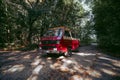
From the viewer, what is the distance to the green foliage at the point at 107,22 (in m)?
12.4

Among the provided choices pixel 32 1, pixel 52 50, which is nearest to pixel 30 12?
pixel 32 1

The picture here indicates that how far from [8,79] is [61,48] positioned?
17.6 feet

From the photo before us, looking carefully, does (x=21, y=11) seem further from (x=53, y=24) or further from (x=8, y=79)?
(x=8, y=79)

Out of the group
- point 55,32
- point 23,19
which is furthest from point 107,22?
point 23,19

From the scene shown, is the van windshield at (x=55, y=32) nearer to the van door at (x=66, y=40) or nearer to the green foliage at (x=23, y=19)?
the van door at (x=66, y=40)

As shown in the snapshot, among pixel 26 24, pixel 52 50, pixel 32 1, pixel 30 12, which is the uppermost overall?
pixel 32 1

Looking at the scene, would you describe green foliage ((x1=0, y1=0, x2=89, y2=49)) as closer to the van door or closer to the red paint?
the van door

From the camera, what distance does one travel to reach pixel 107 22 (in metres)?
15.4

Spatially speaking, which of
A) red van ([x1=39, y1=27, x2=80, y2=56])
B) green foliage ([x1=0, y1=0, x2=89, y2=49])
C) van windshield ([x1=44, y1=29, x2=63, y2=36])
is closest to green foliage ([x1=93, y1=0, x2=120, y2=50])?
red van ([x1=39, y1=27, x2=80, y2=56])

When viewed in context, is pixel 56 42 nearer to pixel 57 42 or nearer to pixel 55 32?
pixel 57 42

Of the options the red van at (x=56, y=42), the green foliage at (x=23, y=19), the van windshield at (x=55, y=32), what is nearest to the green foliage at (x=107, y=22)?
the red van at (x=56, y=42)

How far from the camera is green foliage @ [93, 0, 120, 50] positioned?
40.8ft

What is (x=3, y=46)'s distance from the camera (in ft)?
67.6

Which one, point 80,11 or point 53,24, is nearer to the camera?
point 53,24
